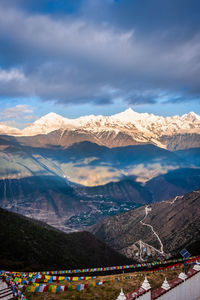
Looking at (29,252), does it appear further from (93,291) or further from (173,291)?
(173,291)

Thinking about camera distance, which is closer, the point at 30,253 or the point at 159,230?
the point at 30,253

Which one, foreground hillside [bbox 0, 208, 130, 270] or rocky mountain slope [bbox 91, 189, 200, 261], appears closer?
foreground hillside [bbox 0, 208, 130, 270]

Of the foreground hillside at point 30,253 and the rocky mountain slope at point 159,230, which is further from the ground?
the rocky mountain slope at point 159,230

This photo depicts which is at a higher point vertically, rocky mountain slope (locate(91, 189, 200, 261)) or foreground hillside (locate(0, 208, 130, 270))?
rocky mountain slope (locate(91, 189, 200, 261))

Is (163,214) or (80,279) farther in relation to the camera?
(163,214)

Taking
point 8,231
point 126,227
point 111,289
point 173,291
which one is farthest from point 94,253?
point 126,227

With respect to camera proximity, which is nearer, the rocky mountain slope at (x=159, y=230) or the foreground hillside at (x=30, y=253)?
the foreground hillside at (x=30, y=253)

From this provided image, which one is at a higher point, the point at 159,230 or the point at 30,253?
the point at 159,230

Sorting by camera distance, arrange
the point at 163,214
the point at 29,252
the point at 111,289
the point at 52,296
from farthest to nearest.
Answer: the point at 163,214 → the point at 29,252 → the point at 111,289 → the point at 52,296
